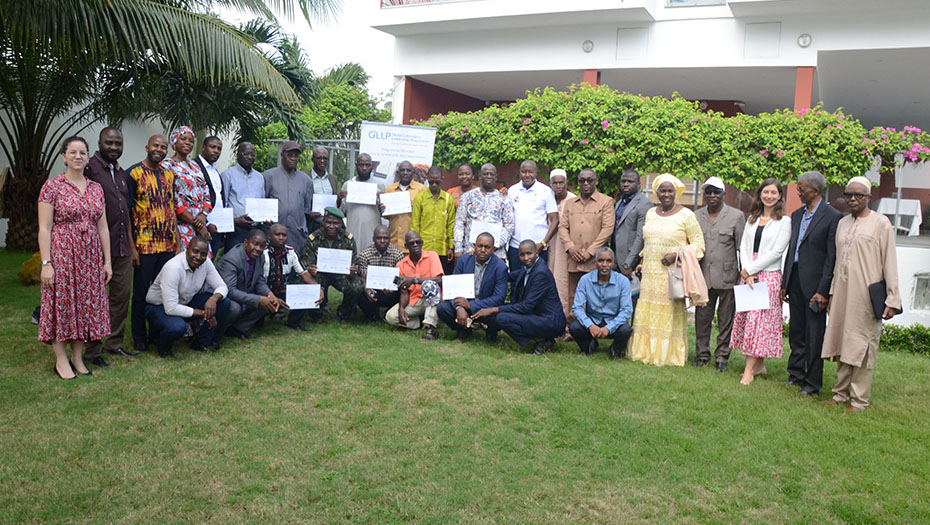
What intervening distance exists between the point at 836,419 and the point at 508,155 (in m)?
7.22

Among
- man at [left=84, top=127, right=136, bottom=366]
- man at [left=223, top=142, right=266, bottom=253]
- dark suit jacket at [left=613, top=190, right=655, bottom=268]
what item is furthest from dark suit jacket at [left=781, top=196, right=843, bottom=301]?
man at [left=84, top=127, right=136, bottom=366]

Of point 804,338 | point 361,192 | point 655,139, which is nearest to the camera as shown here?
point 804,338

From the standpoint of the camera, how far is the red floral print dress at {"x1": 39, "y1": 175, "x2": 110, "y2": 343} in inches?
236

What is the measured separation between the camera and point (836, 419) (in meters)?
5.84

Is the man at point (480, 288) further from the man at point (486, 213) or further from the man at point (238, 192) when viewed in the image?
the man at point (238, 192)

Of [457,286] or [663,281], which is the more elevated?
[663,281]

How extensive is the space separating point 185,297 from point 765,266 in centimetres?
561

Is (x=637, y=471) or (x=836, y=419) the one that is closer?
(x=637, y=471)

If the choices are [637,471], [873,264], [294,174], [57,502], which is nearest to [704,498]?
[637,471]

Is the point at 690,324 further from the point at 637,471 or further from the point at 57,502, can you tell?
the point at 57,502

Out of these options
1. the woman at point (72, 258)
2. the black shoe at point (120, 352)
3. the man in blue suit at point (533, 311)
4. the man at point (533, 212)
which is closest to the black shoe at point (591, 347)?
the man in blue suit at point (533, 311)

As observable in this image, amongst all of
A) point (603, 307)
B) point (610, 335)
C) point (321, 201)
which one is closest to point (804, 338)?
point (610, 335)

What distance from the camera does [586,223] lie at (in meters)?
8.29

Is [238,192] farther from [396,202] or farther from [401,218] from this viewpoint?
[401,218]
